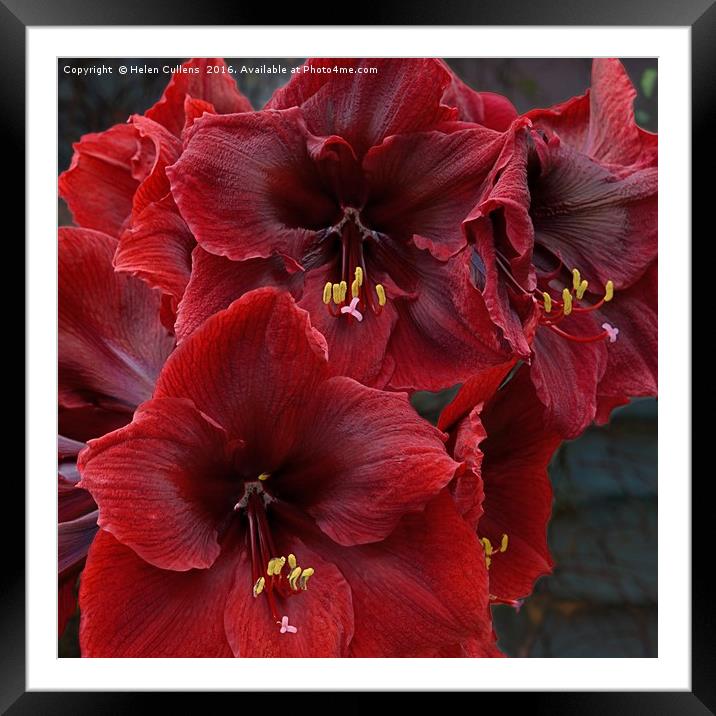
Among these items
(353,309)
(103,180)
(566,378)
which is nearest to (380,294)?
(353,309)

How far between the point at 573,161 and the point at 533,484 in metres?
0.22

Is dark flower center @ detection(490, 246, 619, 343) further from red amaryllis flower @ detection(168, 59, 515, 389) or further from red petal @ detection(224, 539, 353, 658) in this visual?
red petal @ detection(224, 539, 353, 658)

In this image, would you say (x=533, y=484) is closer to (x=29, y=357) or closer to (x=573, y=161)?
(x=573, y=161)

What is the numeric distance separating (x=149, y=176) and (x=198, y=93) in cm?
10

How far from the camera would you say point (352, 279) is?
488mm

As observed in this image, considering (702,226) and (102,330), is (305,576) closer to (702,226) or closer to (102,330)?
(102,330)

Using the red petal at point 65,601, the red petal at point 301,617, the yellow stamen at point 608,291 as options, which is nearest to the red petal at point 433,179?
the yellow stamen at point 608,291

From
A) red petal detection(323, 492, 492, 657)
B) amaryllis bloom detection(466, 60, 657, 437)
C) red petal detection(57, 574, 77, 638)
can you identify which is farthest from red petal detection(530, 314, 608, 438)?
red petal detection(57, 574, 77, 638)

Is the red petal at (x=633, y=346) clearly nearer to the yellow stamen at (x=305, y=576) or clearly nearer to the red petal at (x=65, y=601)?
the yellow stamen at (x=305, y=576)

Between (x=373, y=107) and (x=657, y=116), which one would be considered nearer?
(x=373, y=107)

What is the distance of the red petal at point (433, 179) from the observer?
455 mm

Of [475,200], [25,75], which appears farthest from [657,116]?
[25,75]

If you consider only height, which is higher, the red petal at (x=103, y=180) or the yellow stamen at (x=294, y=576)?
the red petal at (x=103, y=180)

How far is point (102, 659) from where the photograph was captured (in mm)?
476
